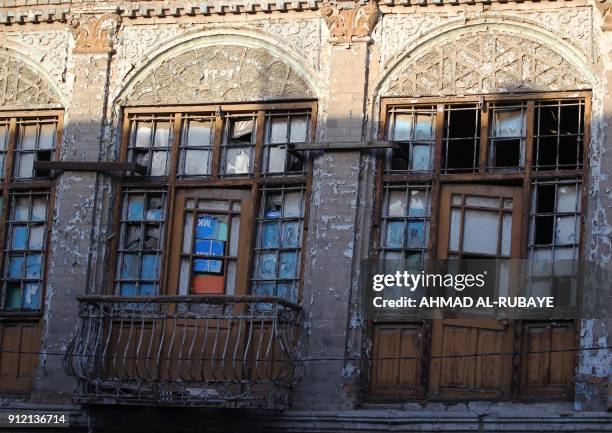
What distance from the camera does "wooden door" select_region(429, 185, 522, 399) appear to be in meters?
14.2

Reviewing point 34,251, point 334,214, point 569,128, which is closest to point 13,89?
point 34,251

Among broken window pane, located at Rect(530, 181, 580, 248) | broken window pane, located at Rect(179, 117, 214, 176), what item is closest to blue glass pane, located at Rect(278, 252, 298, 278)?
broken window pane, located at Rect(179, 117, 214, 176)

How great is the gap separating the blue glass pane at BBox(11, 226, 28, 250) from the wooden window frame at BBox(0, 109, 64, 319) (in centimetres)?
10

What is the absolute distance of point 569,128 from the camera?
1465 cm

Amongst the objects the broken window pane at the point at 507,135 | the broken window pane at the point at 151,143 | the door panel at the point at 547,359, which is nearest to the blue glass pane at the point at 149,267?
the broken window pane at the point at 151,143

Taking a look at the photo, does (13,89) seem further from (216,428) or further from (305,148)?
(216,428)

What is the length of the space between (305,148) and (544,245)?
2.66 metres

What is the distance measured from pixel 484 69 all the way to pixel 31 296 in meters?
5.49

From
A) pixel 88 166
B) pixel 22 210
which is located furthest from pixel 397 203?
pixel 22 210

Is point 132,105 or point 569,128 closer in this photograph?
point 569,128

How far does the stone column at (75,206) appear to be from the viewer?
15453 mm

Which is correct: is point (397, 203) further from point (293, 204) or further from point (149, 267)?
point (149, 267)

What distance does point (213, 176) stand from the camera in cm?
1555

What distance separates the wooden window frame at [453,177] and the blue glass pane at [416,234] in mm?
118
